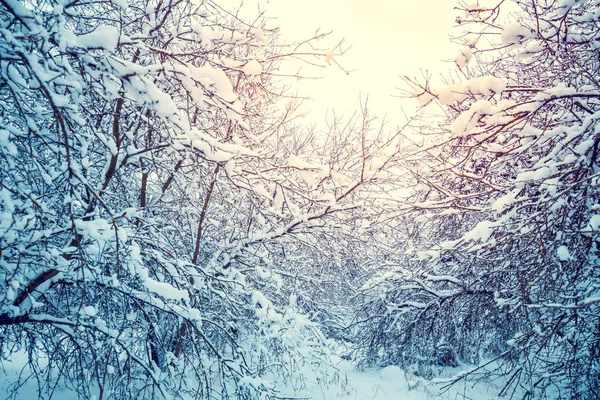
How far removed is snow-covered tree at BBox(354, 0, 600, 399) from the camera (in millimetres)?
2877

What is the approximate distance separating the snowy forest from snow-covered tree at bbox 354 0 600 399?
1.3 inches

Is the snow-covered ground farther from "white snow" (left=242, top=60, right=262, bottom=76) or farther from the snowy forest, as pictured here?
"white snow" (left=242, top=60, right=262, bottom=76)

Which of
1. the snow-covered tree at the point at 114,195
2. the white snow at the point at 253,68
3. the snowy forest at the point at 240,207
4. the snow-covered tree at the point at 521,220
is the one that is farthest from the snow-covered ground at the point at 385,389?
the white snow at the point at 253,68

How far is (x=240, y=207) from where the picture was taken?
5891 mm

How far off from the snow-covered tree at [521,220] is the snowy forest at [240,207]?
3cm

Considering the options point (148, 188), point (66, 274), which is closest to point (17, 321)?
point (66, 274)

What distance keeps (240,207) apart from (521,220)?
4.16 m

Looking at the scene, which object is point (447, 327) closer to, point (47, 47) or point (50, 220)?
point (50, 220)

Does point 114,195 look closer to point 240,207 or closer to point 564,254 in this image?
point 240,207

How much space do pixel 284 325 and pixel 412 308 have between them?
2094 millimetres

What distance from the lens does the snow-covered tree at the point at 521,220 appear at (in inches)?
113

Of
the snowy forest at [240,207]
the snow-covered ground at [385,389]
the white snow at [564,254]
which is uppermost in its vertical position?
the snowy forest at [240,207]

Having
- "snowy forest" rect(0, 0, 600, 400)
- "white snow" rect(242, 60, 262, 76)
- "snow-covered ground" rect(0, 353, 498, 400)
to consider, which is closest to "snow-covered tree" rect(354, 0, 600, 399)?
"snowy forest" rect(0, 0, 600, 400)

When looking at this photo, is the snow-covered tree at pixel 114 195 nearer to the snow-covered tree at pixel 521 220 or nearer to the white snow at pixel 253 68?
the white snow at pixel 253 68
